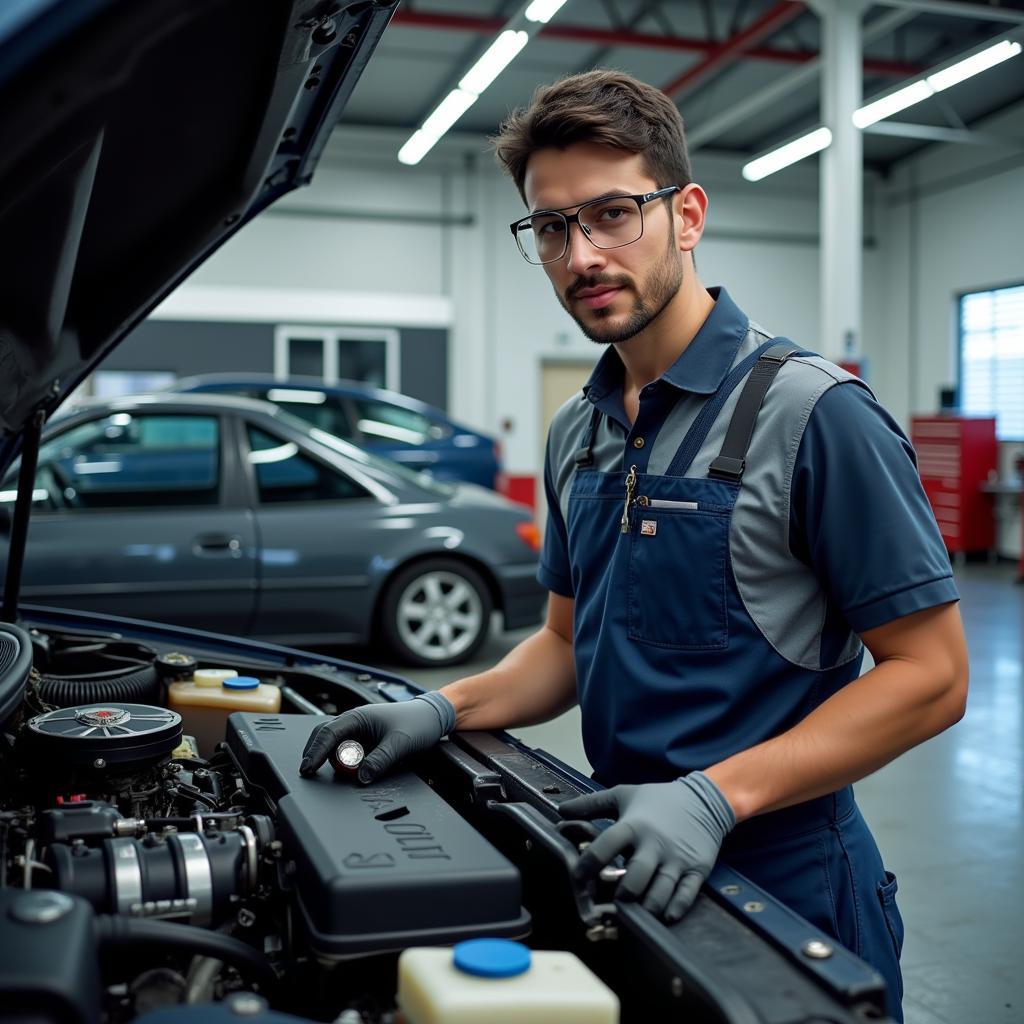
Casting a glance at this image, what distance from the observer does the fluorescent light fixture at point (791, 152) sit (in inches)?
385

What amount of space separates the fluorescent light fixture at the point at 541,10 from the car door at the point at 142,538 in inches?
164

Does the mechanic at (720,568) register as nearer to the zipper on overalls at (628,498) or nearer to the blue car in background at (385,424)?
the zipper on overalls at (628,498)

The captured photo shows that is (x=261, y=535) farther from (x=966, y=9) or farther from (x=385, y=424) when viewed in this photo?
(x=966, y=9)

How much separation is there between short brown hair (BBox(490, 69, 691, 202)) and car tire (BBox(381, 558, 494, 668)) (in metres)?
3.69

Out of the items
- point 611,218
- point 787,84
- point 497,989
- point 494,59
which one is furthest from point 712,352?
point 787,84

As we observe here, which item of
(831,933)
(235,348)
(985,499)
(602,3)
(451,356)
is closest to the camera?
(831,933)

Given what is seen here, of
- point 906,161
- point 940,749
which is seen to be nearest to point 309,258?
point 906,161

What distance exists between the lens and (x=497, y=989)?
866mm

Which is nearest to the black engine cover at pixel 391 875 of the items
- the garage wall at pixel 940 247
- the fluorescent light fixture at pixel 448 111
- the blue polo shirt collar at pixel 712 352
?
the blue polo shirt collar at pixel 712 352

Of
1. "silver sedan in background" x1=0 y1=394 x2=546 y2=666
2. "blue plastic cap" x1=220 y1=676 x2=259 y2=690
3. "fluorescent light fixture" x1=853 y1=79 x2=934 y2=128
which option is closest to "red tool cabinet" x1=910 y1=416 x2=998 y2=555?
"fluorescent light fixture" x1=853 y1=79 x2=934 y2=128

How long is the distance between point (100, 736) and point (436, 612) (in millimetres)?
3788

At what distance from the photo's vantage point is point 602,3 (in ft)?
30.3

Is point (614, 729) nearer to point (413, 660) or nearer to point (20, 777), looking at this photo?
point (20, 777)

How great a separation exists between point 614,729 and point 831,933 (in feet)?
1.21
